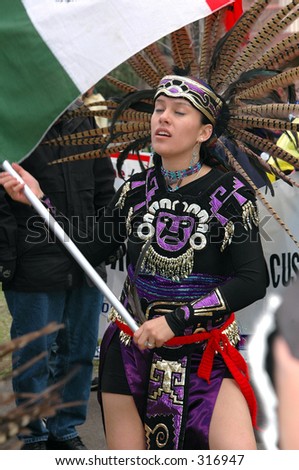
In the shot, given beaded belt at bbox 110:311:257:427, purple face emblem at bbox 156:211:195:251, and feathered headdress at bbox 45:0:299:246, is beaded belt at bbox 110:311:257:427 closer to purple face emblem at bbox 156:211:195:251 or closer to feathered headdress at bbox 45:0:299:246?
purple face emblem at bbox 156:211:195:251

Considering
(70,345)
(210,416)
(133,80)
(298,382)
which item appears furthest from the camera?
(133,80)

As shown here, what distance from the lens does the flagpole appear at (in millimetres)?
3646

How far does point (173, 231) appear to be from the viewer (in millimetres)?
3666

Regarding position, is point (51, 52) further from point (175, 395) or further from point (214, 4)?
point (175, 395)

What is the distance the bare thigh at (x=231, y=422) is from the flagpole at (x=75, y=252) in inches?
17.7

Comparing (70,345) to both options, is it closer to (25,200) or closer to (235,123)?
(25,200)

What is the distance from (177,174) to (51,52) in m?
0.73

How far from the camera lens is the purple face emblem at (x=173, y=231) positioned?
3646mm

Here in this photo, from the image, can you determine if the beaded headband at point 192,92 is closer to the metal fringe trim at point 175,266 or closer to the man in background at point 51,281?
the metal fringe trim at point 175,266

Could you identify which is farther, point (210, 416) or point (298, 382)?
point (210, 416)

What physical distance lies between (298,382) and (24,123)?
244 centimetres

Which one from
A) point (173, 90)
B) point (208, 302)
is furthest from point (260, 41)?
point (208, 302)

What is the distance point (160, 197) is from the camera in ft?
12.3

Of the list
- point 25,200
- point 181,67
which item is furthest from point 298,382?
point 181,67
